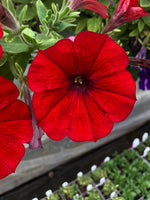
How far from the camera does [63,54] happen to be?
358mm

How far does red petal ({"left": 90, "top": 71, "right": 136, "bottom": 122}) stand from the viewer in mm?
390

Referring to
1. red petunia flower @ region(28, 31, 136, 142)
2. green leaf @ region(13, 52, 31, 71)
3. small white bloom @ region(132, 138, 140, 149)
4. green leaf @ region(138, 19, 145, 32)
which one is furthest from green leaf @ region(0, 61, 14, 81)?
small white bloom @ region(132, 138, 140, 149)

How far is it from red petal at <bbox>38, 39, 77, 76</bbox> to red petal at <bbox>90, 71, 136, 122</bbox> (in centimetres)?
6

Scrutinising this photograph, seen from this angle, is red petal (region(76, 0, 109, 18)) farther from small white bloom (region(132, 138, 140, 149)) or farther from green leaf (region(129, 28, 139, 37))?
small white bloom (region(132, 138, 140, 149))

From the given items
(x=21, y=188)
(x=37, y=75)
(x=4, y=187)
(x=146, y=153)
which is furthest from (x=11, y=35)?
(x=146, y=153)

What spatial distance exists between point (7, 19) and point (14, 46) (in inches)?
2.5

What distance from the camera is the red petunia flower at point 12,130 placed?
1.19 ft

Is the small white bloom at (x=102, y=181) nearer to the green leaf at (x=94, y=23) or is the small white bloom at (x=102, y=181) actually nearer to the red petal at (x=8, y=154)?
the green leaf at (x=94, y=23)

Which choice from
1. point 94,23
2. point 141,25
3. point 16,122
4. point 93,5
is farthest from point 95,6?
point 141,25

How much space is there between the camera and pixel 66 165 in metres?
1.37

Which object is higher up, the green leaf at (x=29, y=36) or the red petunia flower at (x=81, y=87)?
the green leaf at (x=29, y=36)

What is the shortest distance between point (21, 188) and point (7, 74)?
96 centimetres

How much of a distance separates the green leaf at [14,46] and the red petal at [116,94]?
0.45ft

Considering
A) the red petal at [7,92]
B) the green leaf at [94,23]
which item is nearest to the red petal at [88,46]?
the red petal at [7,92]
